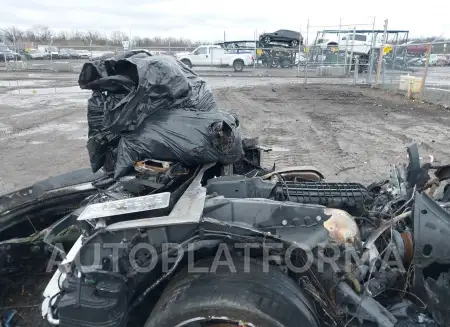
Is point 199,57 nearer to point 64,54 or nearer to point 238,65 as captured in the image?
point 238,65

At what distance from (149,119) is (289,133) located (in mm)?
6422

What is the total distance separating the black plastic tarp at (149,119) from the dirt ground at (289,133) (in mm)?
1449

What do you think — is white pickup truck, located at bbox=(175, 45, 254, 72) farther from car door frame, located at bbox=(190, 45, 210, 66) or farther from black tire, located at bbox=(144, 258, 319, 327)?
black tire, located at bbox=(144, 258, 319, 327)

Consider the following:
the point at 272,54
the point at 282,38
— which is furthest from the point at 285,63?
the point at 282,38

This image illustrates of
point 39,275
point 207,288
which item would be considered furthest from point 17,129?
point 207,288

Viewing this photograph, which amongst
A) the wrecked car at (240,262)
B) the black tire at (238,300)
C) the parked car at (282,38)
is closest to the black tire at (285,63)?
the parked car at (282,38)

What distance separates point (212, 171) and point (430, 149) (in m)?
6.08

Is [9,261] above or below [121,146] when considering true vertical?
below

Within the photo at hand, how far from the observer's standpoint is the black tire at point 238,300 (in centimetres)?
189

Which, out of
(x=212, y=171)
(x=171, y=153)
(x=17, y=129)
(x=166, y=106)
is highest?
(x=166, y=106)

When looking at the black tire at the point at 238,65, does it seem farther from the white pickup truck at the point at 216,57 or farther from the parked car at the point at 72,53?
the parked car at the point at 72,53

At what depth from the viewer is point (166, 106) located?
3.28m

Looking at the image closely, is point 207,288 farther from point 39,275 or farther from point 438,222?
point 39,275

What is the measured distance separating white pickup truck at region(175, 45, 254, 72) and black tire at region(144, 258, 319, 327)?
2567 centimetres
